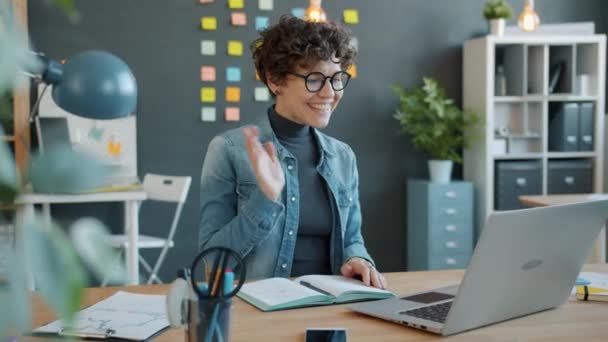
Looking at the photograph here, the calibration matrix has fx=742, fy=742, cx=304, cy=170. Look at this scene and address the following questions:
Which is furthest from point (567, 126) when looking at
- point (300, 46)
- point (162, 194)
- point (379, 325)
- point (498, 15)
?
point (379, 325)

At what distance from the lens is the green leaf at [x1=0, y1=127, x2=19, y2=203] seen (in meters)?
0.31

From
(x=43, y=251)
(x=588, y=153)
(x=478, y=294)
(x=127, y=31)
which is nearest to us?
(x=43, y=251)

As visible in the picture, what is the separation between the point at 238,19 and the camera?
510 cm

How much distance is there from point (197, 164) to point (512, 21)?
260cm

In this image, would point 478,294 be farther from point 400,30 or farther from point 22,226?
point 400,30

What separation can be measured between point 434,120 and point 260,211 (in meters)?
3.35

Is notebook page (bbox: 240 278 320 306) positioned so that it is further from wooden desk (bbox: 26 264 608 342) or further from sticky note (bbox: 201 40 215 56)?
sticky note (bbox: 201 40 215 56)

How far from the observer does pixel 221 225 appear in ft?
6.95

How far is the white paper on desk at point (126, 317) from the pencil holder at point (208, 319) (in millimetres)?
230

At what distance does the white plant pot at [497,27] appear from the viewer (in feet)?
17.1

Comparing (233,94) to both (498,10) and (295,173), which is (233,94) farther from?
(295,173)

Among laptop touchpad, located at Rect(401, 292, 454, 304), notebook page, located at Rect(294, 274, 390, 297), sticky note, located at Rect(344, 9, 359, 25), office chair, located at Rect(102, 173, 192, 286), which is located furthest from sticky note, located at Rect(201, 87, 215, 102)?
laptop touchpad, located at Rect(401, 292, 454, 304)

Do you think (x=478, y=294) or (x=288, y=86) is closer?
(x=478, y=294)

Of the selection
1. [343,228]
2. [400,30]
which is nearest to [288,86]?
[343,228]
